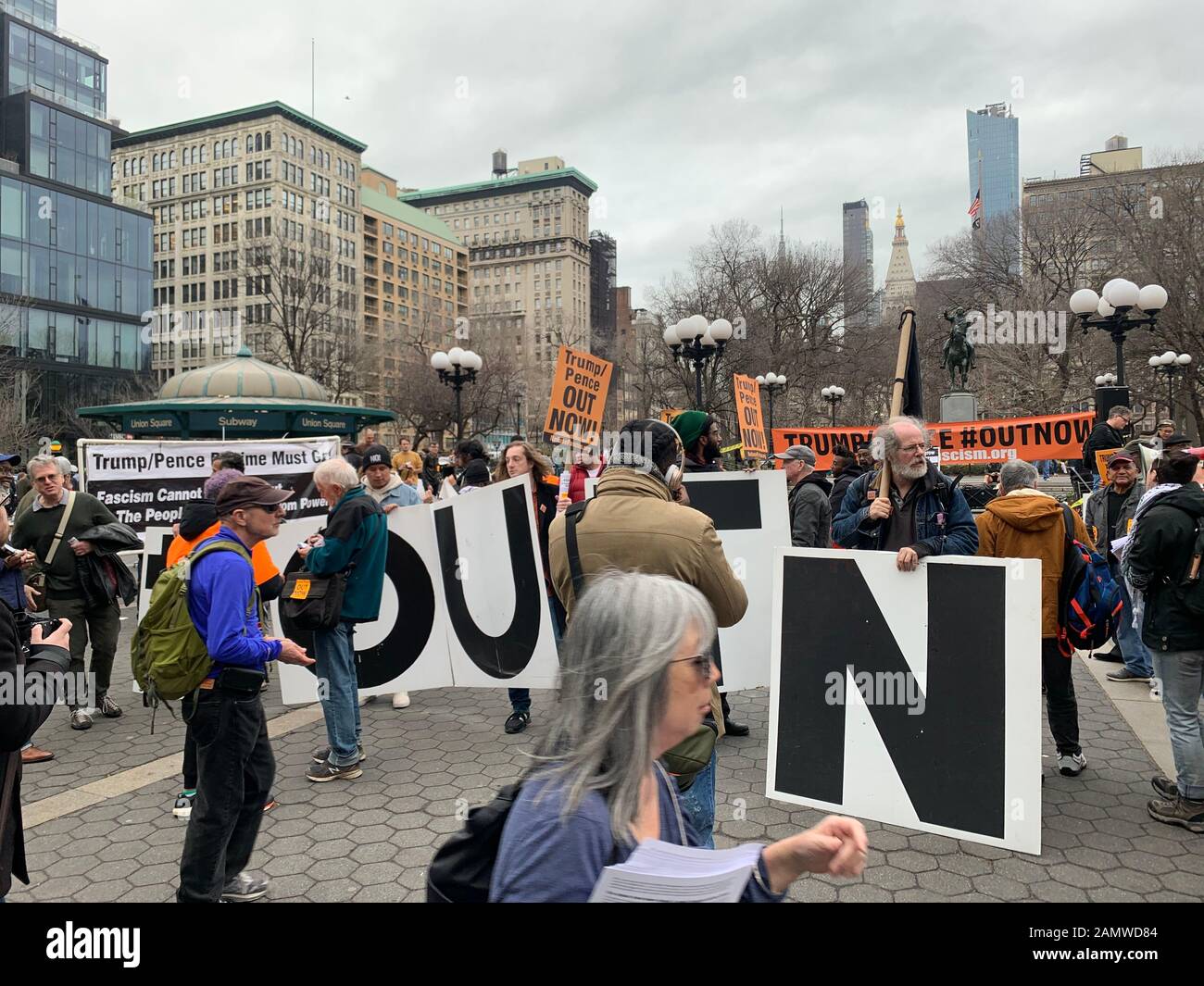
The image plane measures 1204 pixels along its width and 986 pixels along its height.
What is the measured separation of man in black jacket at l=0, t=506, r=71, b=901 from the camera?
2.25 metres

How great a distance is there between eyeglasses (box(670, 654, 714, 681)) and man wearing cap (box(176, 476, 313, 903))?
7.48 ft

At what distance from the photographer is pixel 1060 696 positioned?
471 centimetres

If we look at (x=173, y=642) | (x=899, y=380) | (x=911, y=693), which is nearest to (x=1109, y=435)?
(x=899, y=380)

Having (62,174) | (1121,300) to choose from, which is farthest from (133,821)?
(62,174)

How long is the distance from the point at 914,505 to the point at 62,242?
68.9m

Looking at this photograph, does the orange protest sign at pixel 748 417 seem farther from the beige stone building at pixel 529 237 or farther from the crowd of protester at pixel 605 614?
the beige stone building at pixel 529 237

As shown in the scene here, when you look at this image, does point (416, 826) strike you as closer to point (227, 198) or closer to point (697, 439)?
point (697, 439)

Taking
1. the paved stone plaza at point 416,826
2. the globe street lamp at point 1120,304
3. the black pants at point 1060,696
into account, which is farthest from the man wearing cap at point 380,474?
the globe street lamp at point 1120,304

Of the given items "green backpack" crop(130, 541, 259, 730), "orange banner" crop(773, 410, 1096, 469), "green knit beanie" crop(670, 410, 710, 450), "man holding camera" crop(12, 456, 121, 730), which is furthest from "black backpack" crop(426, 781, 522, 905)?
"orange banner" crop(773, 410, 1096, 469)

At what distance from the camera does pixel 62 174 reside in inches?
2346

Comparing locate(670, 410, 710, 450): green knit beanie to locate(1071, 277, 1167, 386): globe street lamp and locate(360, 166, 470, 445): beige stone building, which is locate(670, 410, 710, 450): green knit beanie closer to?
locate(1071, 277, 1167, 386): globe street lamp

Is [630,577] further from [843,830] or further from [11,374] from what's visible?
[11,374]

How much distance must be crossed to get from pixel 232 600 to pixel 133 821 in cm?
203

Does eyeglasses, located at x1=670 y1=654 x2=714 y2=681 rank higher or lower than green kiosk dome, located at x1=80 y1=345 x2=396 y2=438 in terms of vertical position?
lower
